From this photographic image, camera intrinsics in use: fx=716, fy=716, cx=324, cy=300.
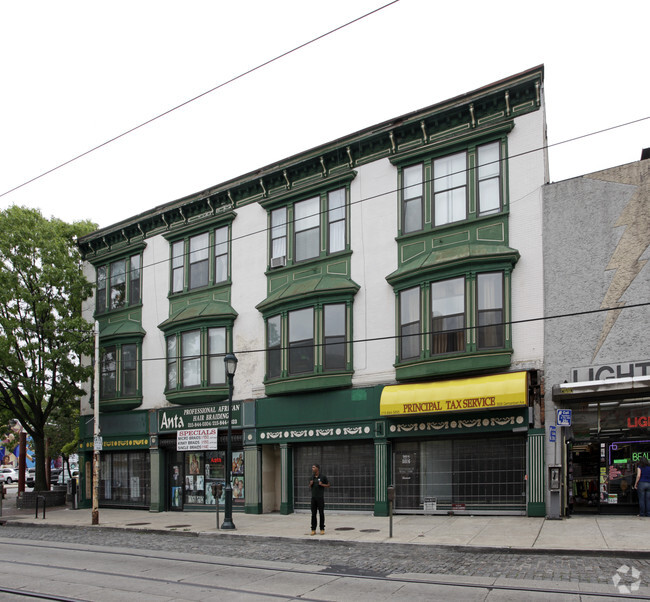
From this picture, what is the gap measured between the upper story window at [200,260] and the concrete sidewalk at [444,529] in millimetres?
8301

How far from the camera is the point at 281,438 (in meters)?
23.1

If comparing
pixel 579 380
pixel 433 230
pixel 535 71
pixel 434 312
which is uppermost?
pixel 535 71

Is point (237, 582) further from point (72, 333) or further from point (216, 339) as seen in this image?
point (72, 333)

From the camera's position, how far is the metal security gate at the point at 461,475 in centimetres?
1897

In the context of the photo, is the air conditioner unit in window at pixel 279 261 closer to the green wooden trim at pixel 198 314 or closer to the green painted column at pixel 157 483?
the green wooden trim at pixel 198 314

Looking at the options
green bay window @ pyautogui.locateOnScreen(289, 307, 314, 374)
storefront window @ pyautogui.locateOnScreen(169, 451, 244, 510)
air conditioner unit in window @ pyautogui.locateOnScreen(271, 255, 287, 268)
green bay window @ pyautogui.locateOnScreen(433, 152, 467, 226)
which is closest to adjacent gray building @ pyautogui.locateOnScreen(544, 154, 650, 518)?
green bay window @ pyautogui.locateOnScreen(433, 152, 467, 226)

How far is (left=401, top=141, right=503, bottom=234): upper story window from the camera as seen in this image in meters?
19.7

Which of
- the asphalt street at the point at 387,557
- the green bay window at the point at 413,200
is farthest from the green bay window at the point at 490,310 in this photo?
the asphalt street at the point at 387,557

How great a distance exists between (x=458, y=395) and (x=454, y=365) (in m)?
0.86

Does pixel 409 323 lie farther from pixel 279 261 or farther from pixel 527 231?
pixel 279 261

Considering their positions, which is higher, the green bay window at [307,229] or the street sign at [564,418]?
the green bay window at [307,229]

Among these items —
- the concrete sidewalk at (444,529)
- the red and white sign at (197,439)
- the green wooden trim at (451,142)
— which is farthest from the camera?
the red and white sign at (197,439)

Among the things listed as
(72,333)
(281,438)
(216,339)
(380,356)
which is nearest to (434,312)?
(380,356)

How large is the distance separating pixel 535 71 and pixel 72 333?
19516 millimetres
